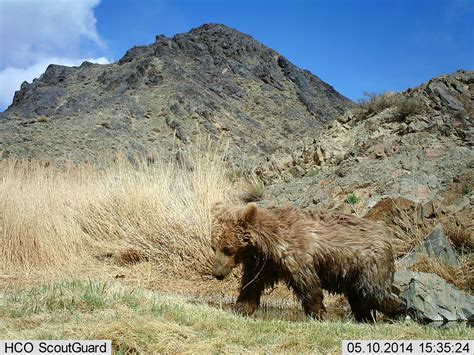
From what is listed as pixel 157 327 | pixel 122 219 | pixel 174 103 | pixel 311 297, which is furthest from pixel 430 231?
pixel 174 103

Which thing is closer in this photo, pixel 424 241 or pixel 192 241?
pixel 424 241

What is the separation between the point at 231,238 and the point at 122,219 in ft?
18.5

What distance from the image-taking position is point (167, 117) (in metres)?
34.1

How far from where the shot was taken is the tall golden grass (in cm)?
1041

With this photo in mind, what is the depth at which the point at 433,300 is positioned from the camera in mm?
6719

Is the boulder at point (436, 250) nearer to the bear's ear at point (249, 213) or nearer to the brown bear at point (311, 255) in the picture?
the brown bear at point (311, 255)

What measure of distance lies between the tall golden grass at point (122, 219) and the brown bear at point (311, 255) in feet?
12.1

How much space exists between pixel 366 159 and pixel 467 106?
12.8 feet

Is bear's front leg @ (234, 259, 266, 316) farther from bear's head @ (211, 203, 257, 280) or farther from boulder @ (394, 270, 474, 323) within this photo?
boulder @ (394, 270, 474, 323)

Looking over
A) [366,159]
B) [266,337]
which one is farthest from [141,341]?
[366,159]

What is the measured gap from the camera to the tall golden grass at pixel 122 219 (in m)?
A: 10.4

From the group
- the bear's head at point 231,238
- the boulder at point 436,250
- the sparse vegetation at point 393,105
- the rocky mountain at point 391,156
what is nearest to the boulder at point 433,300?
the boulder at point 436,250

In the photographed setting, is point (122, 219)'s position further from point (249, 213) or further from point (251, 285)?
point (249, 213)

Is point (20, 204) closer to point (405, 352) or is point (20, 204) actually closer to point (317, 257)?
point (317, 257)
